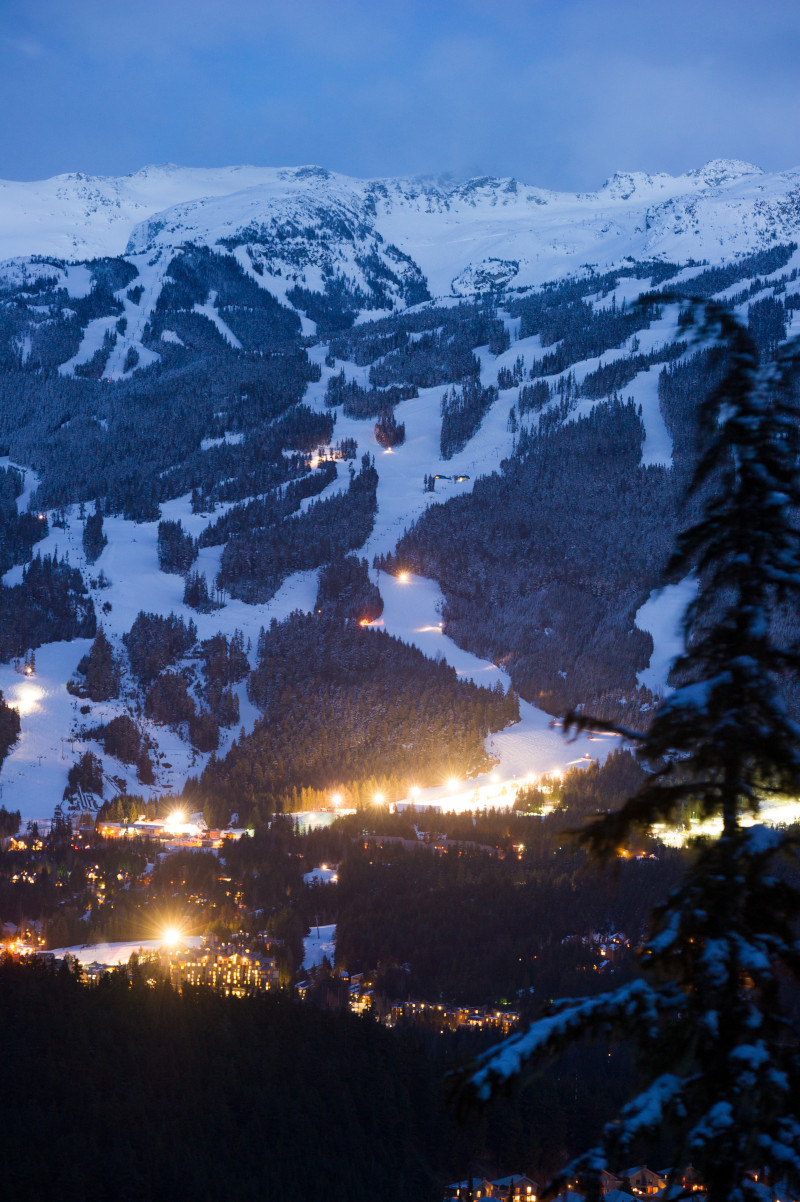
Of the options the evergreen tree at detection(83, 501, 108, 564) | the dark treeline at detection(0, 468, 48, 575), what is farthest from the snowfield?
the dark treeline at detection(0, 468, 48, 575)

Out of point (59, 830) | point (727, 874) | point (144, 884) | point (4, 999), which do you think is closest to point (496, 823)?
point (144, 884)

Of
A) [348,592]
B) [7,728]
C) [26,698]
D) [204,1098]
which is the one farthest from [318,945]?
[348,592]

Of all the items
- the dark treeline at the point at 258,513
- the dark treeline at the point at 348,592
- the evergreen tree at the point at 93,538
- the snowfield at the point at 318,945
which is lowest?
the snowfield at the point at 318,945

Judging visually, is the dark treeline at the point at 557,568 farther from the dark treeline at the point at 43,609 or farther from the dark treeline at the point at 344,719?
the dark treeline at the point at 43,609

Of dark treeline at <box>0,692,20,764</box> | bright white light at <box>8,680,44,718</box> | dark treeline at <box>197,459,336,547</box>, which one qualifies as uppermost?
dark treeline at <box>197,459,336,547</box>

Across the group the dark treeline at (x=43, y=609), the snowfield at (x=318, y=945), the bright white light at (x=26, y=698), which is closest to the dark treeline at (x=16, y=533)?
the dark treeline at (x=43, y=609)

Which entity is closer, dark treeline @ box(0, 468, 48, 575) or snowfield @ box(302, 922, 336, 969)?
snowfield @ box(302, 922, 336, 969)

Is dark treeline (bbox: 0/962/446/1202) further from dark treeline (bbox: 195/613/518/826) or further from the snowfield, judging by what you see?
dark treeline (bbox: 195/613/518/826)
